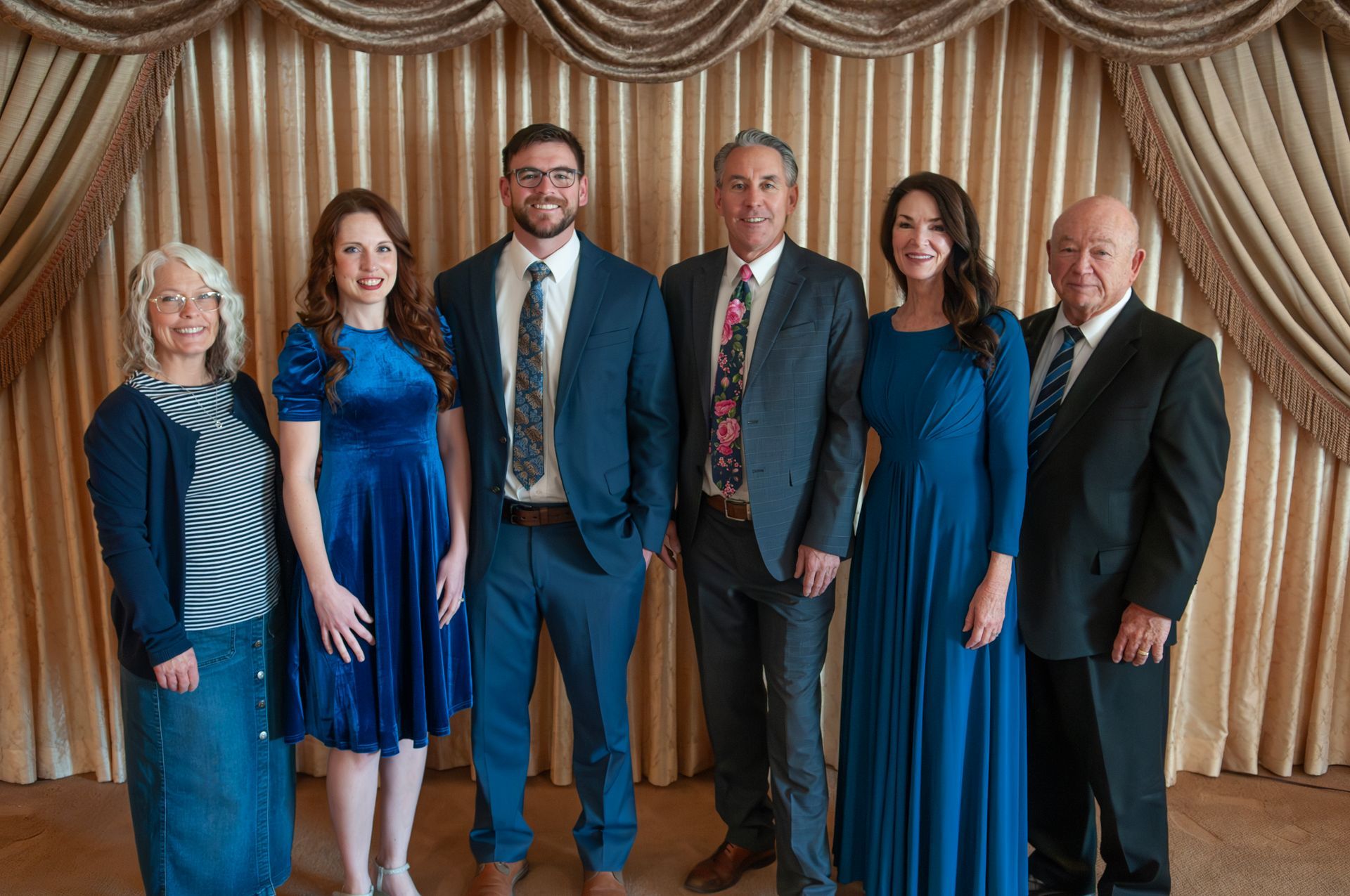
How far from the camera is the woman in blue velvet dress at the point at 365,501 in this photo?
1.96 meters

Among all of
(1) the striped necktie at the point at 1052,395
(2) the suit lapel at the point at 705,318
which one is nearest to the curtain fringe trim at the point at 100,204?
(2) the suit lapel at the point at 705,318

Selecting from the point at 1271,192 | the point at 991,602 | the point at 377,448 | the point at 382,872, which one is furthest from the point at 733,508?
the point at 1271,192

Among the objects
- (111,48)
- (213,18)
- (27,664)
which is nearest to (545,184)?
(213,18)

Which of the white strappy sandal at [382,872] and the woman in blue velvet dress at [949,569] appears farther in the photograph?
the white strappy sandal at [382,872]

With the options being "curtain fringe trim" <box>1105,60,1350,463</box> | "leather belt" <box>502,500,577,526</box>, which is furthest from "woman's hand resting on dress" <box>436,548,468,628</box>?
"curtain fringe trim" <box>1105,60,1350,463</box>

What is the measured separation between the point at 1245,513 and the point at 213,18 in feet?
10.9

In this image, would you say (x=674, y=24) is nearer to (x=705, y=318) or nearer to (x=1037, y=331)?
(x=705, y=318)

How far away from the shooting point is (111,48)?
2.41 m

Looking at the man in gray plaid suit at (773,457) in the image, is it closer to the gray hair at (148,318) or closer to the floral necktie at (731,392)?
the floral necktie at (731,392)

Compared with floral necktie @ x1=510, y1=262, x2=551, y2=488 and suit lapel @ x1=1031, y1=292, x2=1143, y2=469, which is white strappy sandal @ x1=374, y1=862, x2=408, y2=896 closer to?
floral necktie @ x1=510, y1=262, x2=551, y2=488

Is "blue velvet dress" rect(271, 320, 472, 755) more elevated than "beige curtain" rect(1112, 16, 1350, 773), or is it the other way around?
"beige curtain" rect(1112, 16, 1350, 773)

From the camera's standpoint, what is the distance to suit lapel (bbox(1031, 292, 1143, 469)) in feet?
6.62

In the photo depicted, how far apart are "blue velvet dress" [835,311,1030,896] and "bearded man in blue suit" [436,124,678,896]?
1.90ft

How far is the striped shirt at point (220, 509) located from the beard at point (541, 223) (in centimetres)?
76
